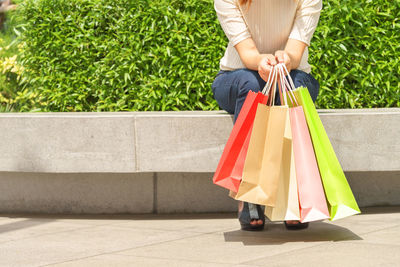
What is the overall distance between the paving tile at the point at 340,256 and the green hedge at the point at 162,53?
6.02 feet

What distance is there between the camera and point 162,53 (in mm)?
4988

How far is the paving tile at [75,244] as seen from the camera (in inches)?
129

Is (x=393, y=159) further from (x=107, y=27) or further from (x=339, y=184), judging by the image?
(x=107, y=27)

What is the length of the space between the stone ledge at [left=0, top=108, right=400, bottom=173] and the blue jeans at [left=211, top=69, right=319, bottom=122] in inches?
11.6

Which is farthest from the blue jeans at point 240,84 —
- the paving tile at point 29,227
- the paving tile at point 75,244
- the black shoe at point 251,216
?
the paving tile at point 29,227

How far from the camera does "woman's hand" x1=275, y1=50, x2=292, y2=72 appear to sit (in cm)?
356

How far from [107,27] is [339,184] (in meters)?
2.46

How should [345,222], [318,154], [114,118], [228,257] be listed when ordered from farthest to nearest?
1. [114,118]
2. [345,222]
3. [318,154]
4. [228,257]

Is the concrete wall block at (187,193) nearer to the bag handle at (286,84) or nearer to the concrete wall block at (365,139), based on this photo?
the concrete wall block at (365,139)

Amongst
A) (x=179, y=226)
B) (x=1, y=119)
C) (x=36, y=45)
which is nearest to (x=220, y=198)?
(x=179, y=226)

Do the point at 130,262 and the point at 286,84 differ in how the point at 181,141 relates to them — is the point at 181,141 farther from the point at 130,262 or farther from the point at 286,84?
the point at 130,262

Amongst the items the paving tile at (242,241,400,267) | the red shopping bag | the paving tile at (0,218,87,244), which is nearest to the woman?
the red shopping bag

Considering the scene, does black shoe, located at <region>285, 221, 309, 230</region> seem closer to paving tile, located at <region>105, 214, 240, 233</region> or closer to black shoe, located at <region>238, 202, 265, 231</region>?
black shoe, located at <region>238, 202, 265, 231</region>

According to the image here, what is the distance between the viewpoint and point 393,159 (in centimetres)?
422
